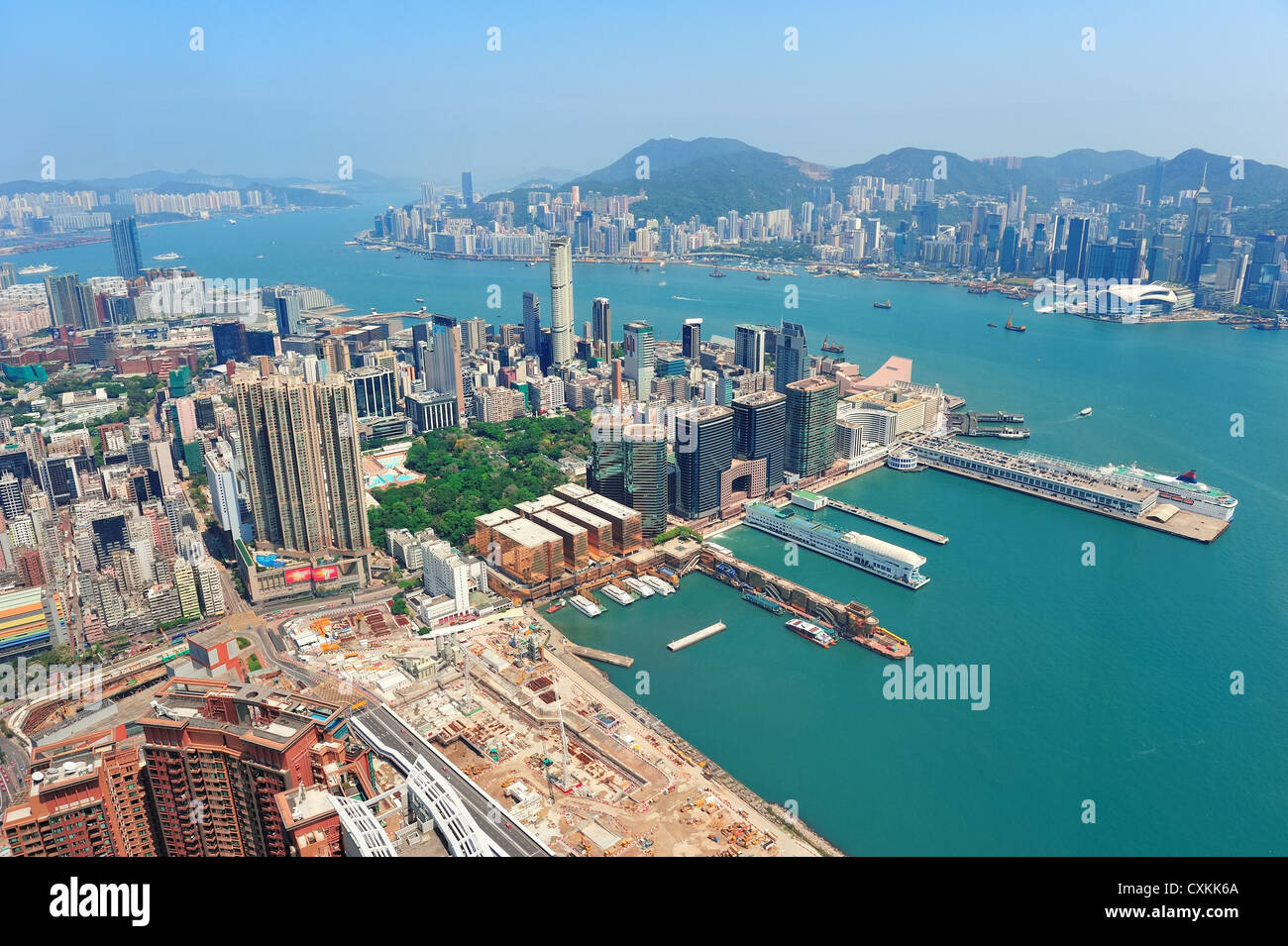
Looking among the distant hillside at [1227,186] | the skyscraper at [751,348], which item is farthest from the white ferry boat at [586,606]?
the distant hillside at [1227,186]

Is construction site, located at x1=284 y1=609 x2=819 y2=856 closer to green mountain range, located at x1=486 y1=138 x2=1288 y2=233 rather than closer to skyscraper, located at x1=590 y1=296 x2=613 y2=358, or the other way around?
skyscraper, located at x1=590 y1=296 x2=613 y2=358

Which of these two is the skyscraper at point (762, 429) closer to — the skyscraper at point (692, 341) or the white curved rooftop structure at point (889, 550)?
the white curved rooftop structure at point (889, 550)

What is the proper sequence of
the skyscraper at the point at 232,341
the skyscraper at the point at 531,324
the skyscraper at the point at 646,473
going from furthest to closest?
the skyscraper at the point at 531,324, the skyscraper at the point at 232,341, the skyscraper at the point at 646,473

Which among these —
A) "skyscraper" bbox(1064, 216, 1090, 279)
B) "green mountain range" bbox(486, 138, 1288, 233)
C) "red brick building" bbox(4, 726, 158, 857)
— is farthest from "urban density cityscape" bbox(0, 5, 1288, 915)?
"green mountain range" bbox(486, 138, 1288, 233)

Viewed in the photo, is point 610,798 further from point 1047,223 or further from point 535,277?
point 1047,223

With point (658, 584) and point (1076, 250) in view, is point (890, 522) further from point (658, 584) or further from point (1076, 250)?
point (1076, 250)

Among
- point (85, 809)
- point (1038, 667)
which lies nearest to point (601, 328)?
point (1038, 667)

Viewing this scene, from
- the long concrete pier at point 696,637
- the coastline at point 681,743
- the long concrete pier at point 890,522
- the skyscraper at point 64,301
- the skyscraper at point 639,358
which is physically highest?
the skyscraper at point 64,301
